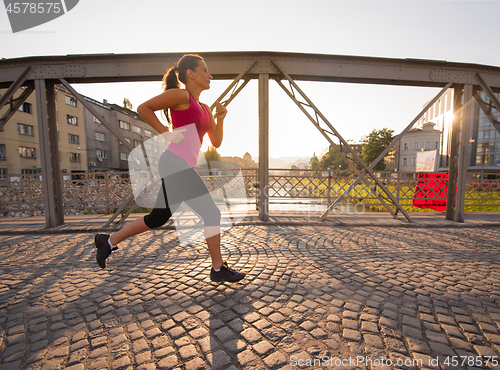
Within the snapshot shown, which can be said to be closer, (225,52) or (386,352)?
(386,352)

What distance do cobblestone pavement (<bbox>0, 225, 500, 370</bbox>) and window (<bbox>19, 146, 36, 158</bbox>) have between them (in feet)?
105

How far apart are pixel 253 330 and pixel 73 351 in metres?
1.26

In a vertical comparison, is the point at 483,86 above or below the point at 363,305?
above

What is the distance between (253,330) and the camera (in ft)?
5.79

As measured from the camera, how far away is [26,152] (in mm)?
26891

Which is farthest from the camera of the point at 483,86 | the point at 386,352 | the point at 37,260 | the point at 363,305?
the point at 483,86

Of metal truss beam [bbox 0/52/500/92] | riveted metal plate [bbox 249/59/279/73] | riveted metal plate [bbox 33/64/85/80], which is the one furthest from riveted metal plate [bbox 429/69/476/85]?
riveted metal plate [bbox 33/64/85/80]

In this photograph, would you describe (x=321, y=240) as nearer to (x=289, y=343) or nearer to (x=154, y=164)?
(x=289, y=343)

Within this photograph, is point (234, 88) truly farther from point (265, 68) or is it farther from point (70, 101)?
point (70, 101)

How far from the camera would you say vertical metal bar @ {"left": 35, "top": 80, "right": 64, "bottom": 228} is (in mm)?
5215

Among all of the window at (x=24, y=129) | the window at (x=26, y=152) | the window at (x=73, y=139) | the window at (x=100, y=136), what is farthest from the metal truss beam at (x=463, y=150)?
the window at (x=100, y=136)

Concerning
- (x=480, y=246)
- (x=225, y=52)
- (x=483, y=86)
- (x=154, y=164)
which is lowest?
(x=480, y=246)

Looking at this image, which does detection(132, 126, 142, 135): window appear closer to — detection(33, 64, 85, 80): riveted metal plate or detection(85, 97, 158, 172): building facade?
detection(85, 97, 158, 172): building facade

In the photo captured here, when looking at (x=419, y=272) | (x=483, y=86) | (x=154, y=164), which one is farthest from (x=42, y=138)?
(x=483, y=86)
